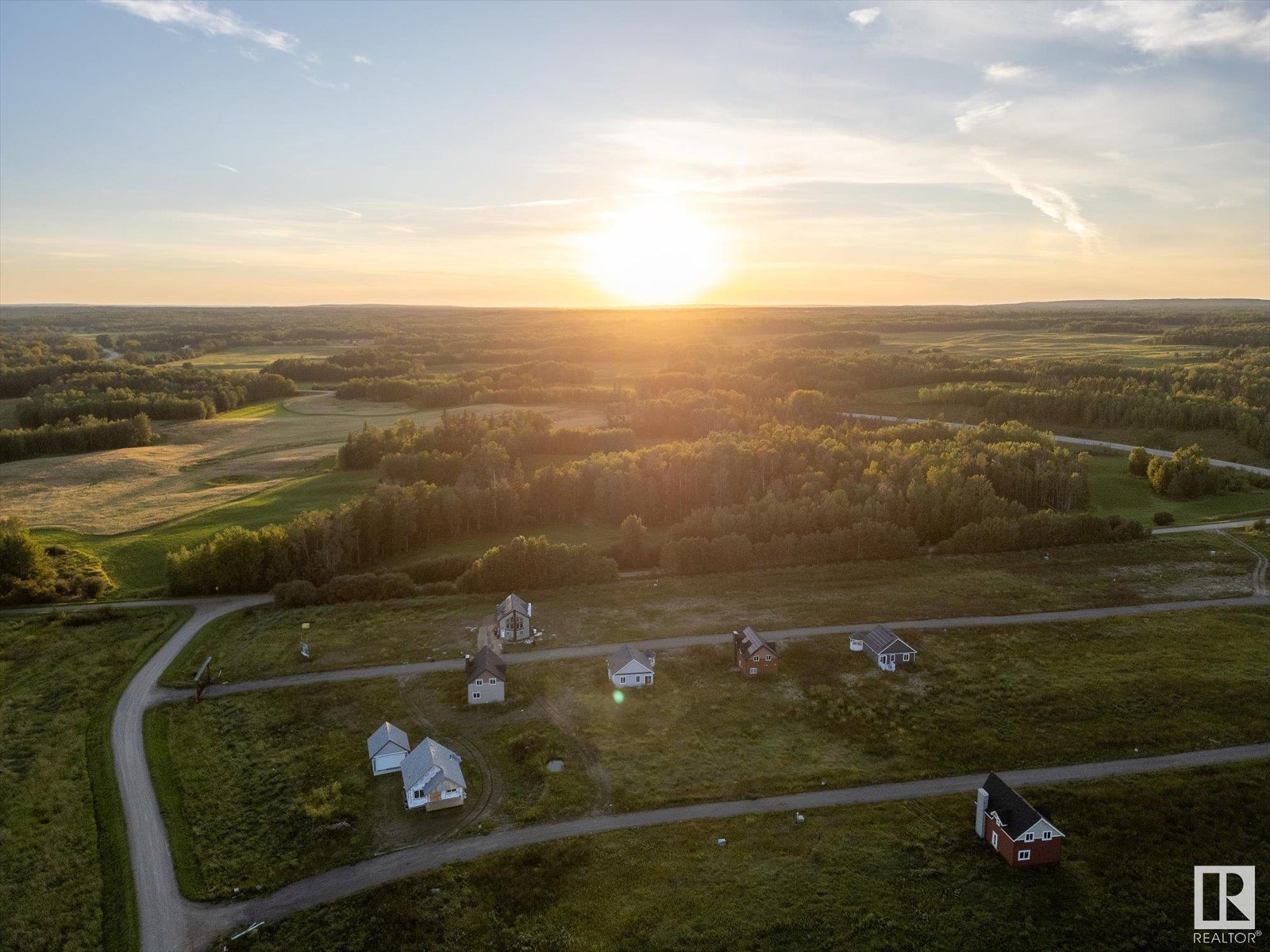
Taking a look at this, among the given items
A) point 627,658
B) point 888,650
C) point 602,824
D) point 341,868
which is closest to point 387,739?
→ point 341,868

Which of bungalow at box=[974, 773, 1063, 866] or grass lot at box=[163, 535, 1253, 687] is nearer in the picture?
bungalow at box=[974, 773, 1063, 866]

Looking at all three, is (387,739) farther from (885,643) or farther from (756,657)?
(885,643)

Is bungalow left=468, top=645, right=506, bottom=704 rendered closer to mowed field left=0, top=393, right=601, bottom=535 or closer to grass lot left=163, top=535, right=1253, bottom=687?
grass lot left=163, top=535, right=1253, bottom=687

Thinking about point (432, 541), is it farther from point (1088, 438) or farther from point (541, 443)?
point (1088, 438)

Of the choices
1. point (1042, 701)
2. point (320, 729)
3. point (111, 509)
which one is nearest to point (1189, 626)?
point (1042, 701)

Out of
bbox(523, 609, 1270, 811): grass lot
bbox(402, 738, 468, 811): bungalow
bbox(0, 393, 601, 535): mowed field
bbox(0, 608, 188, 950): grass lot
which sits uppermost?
bbox(0, 393, 601, 535): mowed field

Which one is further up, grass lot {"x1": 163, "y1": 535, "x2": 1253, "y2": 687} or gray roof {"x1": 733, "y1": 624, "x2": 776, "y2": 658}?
gray roof {"x1": 733, "y1": 624, "x2": 776, "y2": 658}

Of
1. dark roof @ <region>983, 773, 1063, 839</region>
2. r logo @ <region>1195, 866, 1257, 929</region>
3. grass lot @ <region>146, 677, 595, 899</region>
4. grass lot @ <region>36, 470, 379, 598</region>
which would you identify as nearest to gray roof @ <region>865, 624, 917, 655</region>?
dark roof @ <region>983, 773, 1063, 839</region>
